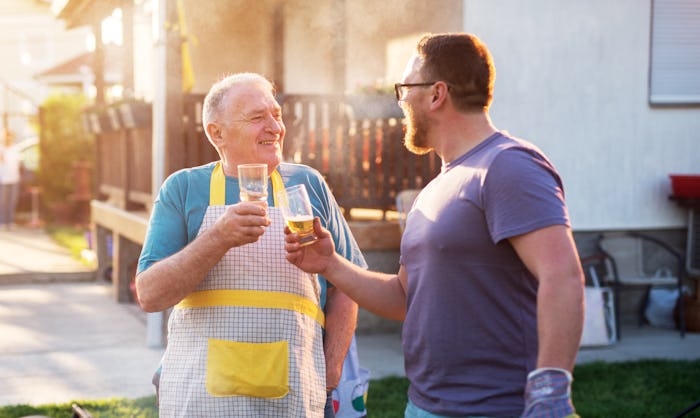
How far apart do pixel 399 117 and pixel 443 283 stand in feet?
20.6

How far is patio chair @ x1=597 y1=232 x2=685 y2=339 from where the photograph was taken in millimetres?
8898

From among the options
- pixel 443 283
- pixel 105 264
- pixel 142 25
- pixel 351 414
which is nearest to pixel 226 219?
pixel 443 283

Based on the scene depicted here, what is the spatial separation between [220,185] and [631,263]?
7048 mm

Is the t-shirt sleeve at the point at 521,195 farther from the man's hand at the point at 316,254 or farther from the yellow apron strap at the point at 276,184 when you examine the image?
the yellow apron strap at the point at 276,184

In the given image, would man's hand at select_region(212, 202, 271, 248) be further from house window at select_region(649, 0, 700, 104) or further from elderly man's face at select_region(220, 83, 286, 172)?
house window at select_region(649, 0, 700, 104)

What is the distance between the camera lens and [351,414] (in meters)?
3.56

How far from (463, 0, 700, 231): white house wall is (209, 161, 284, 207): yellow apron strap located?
603cm

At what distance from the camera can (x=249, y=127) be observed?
304cm

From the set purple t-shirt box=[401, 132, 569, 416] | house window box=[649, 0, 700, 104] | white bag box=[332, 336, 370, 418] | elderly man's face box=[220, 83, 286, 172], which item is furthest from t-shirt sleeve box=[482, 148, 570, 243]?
house window box=[649, 0, 700, 104]

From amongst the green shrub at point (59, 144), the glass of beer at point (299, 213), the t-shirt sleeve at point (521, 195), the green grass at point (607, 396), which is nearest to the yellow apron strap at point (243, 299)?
the glass of beer at point (299, 213)

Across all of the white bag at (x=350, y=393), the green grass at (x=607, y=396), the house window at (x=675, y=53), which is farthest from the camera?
the house window at (x=675, y=53)

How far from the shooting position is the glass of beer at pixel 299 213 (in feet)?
8.97

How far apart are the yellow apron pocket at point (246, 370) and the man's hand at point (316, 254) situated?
0.26m

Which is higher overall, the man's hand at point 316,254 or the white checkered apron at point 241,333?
the man's hand at point 316,254
